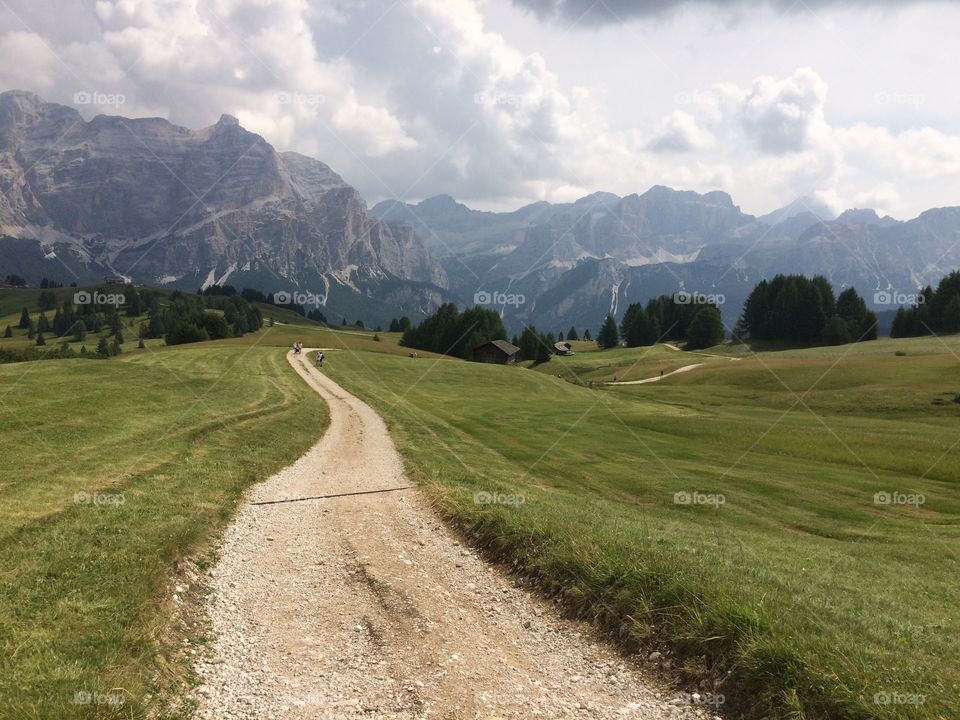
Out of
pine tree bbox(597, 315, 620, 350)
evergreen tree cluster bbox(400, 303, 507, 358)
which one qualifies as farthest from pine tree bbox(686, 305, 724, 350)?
evergreen tree cluster bbox(400, 303, 507, 358)

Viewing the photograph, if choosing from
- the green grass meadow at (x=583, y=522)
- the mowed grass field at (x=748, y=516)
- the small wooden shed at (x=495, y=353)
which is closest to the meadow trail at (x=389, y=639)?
the green grass meadow at (x=583, y=522)

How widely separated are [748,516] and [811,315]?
508 ft

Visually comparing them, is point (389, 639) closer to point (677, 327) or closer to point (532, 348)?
point (532, 348)

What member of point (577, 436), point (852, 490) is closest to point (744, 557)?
point (852, 490)

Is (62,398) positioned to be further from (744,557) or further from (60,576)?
(744,557)

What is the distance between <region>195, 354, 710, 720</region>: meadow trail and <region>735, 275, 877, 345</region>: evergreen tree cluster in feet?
539

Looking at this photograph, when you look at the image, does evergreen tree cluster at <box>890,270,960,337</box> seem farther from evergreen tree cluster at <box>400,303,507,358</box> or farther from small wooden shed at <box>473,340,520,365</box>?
evergreen tree cluster at <box>400,303,507,358</box>

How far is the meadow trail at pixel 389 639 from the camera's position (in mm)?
8102

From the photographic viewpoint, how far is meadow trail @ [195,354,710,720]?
810 cm

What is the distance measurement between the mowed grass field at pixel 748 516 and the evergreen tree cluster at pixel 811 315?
79464mm

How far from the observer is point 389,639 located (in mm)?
9836

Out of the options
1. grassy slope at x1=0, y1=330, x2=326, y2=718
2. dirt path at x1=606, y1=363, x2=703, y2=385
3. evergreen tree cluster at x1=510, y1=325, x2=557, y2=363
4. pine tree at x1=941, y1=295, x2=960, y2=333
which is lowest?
grassy slope at x1=0, y1=330, x2=326, y2=718

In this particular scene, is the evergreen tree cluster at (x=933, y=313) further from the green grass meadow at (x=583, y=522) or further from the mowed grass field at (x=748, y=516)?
the green grass meadow at (x=583, y=522)

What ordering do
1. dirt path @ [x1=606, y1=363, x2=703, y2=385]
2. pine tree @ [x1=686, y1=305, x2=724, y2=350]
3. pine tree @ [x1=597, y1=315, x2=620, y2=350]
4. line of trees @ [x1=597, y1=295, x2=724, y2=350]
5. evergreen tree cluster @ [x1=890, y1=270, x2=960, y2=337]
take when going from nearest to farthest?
dirt path @ [x1=606, y1=363, x2=703, y2=385]
evergreen tree cluster @ [x1=890, y1=270, x2=960, y2=337]
pine tree @ [x1=686, y1=305, x2=724, y2=350]
line of trees @ [x1=597, y1=295, x2=724, y2=350]
pine tree @ [x1=597, y1=315, x2=620, y2=350]
